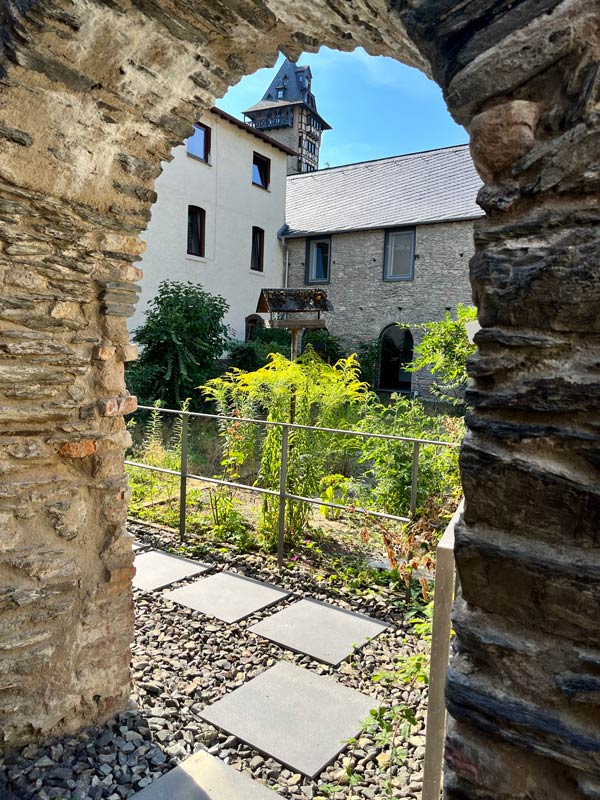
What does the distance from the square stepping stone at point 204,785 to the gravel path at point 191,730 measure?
5 cm

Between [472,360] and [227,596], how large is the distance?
297cm

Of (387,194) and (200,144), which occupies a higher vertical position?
(200,144)

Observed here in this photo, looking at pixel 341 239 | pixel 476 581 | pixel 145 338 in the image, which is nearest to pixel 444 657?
pixel 476 581

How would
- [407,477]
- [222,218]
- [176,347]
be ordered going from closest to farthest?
[407,477]
[176,347]
[222,218]

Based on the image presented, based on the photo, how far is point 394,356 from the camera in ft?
50.2

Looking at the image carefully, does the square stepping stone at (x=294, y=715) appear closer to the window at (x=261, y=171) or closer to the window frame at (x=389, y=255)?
the window frame at (x=389, y=255)

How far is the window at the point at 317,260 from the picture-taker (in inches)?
609

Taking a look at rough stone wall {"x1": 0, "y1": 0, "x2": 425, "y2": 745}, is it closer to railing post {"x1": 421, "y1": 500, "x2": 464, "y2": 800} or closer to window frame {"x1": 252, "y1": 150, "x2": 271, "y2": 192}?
railing post {"x1": 421, "y1": 500, "x2": 464, "y2": 800}

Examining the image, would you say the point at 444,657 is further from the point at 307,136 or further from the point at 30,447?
the point at 307,136

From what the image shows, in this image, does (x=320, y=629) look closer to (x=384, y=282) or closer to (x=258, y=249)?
(x=384, y=282)

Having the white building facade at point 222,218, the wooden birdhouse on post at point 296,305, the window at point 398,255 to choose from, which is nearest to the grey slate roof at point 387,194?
the window at point 398,255

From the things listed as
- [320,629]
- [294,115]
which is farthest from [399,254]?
[294,115]

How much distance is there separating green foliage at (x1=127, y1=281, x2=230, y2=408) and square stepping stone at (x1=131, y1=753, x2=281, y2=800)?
7.70 meters

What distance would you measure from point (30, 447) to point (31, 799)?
4.03 ft
